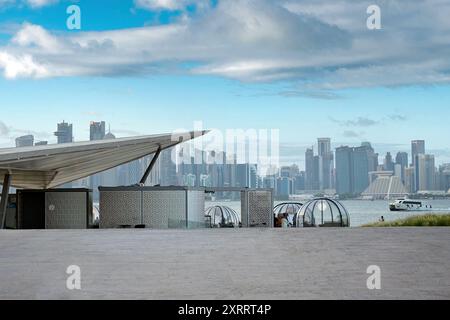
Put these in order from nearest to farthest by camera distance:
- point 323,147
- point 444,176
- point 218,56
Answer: point 323,147 < point 218,56 < point 444,176

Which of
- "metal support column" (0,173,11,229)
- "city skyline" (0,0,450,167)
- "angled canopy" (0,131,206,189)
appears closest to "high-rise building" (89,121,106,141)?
"city skyline" (0,0,450,167)

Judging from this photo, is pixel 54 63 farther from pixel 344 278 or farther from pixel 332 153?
pixel 344 278

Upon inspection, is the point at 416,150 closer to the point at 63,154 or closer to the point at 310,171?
the point at 310,171

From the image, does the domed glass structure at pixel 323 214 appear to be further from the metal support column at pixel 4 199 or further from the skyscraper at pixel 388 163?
the skyscraper at pixel 388 163

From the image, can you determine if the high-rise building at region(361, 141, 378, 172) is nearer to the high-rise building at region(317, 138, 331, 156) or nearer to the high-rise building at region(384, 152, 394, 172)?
the high-rise building at region(317, 138, 331, 156)

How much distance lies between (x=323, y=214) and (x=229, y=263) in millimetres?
23890

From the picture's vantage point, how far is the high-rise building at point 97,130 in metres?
45.4

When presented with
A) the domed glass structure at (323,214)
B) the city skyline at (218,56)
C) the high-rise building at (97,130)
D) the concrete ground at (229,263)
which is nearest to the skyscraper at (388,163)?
the city skyline at (218,56)

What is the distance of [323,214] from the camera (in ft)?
114

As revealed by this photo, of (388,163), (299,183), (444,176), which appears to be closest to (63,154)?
(299,183)

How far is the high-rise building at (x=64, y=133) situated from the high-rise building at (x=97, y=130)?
349 centimetres

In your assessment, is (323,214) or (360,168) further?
(360,168)

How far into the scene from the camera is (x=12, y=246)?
14148 mm
